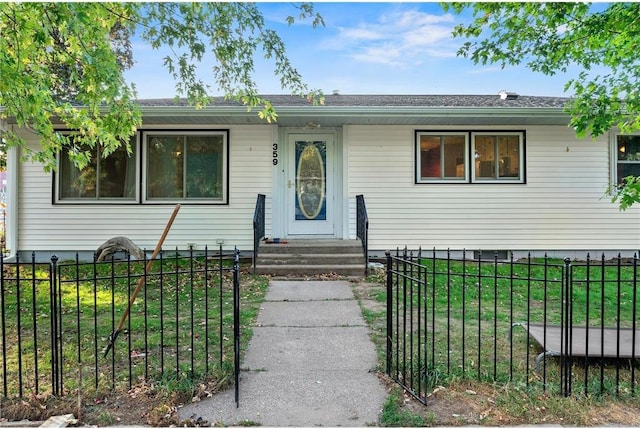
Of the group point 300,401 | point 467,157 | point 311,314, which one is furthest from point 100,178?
point 467,157

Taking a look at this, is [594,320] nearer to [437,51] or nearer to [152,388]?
[152,388]

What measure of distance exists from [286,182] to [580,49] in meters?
5.88

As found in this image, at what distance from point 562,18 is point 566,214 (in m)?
4.12

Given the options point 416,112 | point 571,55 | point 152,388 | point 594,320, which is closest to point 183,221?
point 416,112

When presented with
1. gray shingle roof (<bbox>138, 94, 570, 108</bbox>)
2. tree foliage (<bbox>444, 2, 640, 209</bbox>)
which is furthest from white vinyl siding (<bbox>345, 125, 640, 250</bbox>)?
tree foliage (<bbox>444, 2, 640, 209</bbox>)

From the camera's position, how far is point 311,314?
16.9ft

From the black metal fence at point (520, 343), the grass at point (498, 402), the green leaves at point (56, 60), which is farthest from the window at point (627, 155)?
the green leaves at point (56, 60)

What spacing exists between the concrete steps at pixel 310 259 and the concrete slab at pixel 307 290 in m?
0.45

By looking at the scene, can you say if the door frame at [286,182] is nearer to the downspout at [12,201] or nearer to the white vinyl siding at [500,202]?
the white vinyl siding at [500,202]

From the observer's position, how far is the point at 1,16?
3861mm

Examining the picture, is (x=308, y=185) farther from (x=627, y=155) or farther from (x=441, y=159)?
(x=627, y=155)

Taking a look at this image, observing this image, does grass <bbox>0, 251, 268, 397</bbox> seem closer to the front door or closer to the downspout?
the downspout

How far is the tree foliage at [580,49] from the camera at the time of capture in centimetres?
607

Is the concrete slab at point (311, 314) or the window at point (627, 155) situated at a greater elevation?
the window at point (627, 155)
